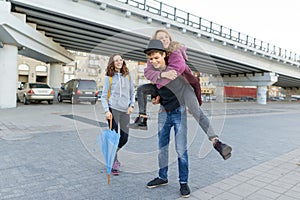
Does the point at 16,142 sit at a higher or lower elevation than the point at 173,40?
lower

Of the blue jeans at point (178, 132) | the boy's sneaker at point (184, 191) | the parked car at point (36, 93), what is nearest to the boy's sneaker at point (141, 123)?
the blue jeans at point (178, 132)

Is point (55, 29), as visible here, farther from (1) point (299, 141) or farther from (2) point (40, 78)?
(2) point (40, 78)

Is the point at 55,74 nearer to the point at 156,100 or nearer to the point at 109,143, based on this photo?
the point at 109,143

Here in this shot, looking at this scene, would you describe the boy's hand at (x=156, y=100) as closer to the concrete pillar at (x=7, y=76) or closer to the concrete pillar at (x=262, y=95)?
the concrete pillar at (x=7, y=76)

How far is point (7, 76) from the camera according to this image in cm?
1323

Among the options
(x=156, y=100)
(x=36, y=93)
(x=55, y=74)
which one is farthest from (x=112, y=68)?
(x=55, y=74)

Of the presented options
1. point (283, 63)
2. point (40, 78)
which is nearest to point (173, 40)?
point (283, 63)

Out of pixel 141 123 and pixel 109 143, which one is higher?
pixel 141 123

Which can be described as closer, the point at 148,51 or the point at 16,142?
the point at 148,51

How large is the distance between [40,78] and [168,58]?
189 ft

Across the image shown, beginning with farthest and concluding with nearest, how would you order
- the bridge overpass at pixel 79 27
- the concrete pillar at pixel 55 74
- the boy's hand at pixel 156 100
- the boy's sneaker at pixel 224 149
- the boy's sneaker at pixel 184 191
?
the concrete pillar at pixel 55 74
the bridge overpass at pixel 79 27
the boy's sneaker at pixel 184 191
the boy's hand at pixel 156 100
the boy's sneaker at pixel 224 149

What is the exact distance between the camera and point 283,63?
34.5m

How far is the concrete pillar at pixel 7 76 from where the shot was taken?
13.1 m

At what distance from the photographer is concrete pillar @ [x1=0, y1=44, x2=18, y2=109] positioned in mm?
13102
